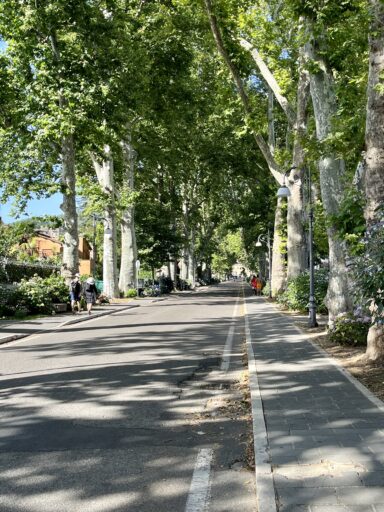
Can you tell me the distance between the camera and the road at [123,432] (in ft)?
13.6

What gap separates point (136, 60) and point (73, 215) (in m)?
8.26

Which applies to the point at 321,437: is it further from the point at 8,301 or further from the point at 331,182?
the point at 8,301

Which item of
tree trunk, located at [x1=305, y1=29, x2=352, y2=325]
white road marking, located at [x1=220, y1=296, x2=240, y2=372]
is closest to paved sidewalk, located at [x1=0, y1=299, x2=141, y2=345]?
white road marking, located at [x1=220, y1=296, x2=240, y2=372]

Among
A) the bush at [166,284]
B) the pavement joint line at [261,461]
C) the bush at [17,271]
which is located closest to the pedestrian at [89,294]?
the bush at [17,271]

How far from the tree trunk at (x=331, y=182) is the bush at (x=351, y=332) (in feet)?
6.14

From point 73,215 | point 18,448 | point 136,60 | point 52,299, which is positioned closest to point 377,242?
point 18,448

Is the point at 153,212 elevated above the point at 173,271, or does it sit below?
above

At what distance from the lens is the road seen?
4156 mm

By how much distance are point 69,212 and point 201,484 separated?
Result: 23.0 meters

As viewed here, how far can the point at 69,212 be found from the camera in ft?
86.1

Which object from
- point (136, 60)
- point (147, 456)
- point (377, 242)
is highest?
point (136, 60)

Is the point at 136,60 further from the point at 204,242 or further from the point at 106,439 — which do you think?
the point at 204,242

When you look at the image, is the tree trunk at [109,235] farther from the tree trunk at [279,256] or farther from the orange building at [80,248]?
the orange building at [80,248]

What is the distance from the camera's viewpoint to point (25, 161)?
24.8 metres
